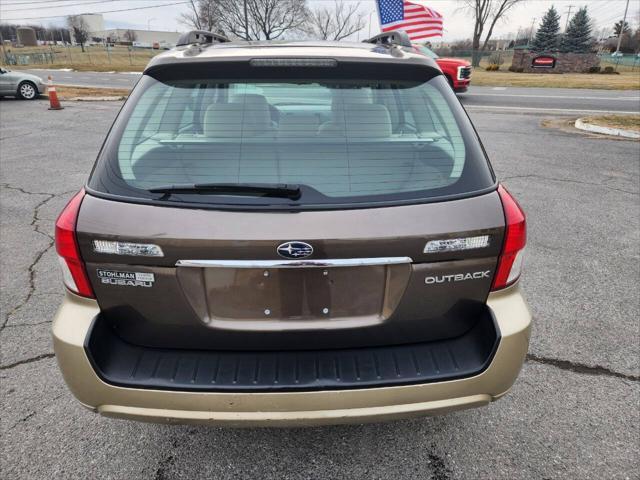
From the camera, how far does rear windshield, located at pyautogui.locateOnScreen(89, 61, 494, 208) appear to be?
175 cm

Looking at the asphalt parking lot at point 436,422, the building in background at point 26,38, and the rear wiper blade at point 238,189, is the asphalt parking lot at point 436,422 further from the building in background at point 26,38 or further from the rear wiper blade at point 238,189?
the building in background at point 26,38

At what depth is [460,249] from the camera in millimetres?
1705

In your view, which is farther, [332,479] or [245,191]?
[332,479]

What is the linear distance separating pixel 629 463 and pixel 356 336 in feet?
4.89

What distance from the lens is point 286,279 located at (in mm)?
1679

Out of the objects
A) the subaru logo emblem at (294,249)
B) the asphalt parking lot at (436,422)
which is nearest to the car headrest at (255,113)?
the subaru logo emblem at (294,249)

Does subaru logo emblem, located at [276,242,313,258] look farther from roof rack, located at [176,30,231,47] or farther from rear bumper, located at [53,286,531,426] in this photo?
roof rack, located at [176,30,231,47]

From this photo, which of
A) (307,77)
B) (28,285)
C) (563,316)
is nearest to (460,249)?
(307,77)

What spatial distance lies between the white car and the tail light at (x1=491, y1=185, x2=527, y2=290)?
19822 millimetres

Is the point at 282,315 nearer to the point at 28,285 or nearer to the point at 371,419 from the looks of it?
the point at 371,419

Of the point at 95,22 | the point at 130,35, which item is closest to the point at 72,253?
the point at 130,35

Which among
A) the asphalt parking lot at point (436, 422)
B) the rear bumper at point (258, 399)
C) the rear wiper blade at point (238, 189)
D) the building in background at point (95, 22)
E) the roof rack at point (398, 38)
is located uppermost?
the building in background at point (95, 22)

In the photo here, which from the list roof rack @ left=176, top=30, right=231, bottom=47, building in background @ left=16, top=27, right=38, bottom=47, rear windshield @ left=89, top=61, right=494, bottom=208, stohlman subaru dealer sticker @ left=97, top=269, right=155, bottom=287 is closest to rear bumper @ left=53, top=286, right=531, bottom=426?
stohlman subaru dealer sticker @ left=97, top=269, right=155, bottom=287

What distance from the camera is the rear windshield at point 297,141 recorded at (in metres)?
1.75
